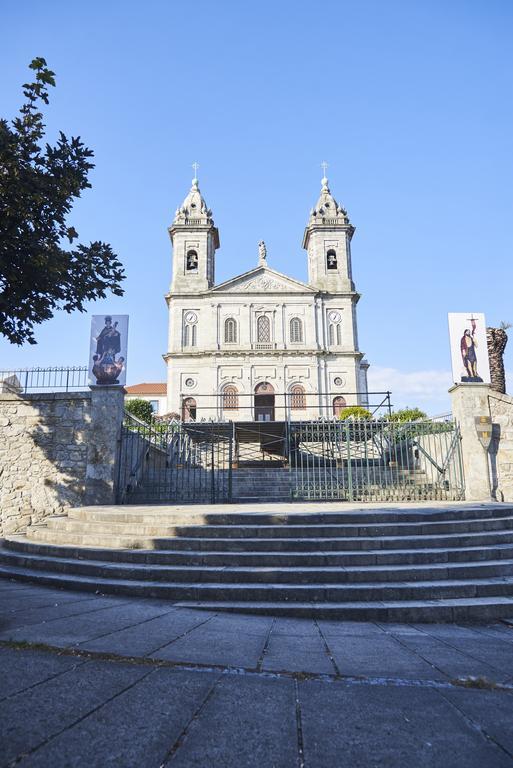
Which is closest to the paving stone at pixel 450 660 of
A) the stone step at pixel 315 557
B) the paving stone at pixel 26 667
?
the stone step at pixel 315 557

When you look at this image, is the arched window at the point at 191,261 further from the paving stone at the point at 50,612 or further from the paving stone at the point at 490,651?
the paving stone at the point at 490,651

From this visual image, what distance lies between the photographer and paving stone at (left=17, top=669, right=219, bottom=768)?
1968 millimetres

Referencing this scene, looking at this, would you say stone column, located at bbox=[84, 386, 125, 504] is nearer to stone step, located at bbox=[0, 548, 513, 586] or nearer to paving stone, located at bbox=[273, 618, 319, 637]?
stone step, located at bbox=[0, 548, 513, 586]

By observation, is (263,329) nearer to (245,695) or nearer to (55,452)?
(55,452)

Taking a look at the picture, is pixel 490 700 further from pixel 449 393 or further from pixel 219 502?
pixel 449 393

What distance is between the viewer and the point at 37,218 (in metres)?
6.21

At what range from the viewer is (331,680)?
2.88m

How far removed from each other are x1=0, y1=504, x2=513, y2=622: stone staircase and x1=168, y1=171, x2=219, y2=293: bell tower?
3733 cm

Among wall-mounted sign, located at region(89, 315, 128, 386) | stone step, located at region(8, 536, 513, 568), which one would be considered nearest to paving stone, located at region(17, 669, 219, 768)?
stone step, located at region(8, 536, 513, 568)

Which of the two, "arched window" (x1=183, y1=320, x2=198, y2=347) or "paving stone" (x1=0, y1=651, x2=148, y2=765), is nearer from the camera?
"paving stone" (x1=0, y1=651, x2=148, y2=765)

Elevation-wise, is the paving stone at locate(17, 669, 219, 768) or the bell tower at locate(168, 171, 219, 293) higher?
the bell tower at locate(168, 171, 219, 293)

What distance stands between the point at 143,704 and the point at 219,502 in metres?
8.59

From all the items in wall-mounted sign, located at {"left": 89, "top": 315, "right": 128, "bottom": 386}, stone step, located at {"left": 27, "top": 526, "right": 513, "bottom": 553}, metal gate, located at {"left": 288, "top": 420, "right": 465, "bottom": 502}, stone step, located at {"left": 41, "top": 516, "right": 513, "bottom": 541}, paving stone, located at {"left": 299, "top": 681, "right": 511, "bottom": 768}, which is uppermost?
wall-mounted sign, located at {"left": 89, "top": 315, "right": 128, "bottom": 386}

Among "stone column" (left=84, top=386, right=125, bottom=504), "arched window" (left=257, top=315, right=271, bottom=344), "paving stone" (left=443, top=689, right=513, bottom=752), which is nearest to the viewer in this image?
"paving stone" (left=443, top=689, right=513, bottom=752)
